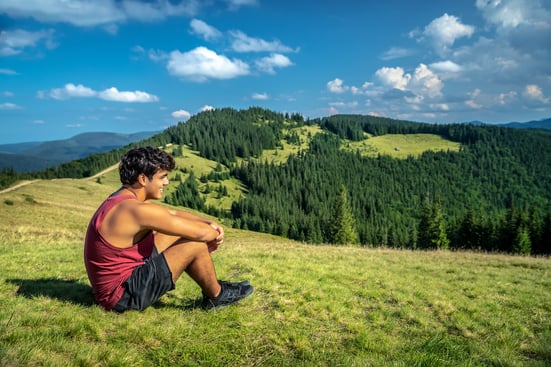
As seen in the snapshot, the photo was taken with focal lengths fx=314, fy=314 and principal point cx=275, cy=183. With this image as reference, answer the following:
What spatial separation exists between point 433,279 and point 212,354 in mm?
9520

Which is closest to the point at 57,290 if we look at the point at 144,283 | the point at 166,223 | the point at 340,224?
the point at 144,283

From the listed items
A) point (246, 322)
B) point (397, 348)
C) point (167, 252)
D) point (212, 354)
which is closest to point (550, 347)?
point (397, 348)

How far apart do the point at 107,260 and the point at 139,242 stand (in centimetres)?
54

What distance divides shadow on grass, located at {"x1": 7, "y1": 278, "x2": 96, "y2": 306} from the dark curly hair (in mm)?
2564

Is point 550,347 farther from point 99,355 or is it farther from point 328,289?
point 99,355

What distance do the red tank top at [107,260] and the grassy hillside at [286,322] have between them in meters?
0.43

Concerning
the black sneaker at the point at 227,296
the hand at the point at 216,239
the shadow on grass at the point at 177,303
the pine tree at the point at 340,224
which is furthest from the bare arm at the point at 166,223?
the pine tree at the point at 340,224

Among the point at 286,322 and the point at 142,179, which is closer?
the point at 142,179

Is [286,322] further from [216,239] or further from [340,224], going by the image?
[340,224]

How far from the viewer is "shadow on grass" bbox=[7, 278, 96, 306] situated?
6.26 metres

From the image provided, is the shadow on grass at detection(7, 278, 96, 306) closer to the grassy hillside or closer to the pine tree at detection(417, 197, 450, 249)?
the grassy hillside

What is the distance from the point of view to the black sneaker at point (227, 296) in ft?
19.7

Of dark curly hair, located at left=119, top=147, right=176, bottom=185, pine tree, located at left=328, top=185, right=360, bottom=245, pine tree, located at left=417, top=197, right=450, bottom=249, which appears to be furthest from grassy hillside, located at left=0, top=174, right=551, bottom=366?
pine tree, located at left=417, top=197, right=450, bottom=249

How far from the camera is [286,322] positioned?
5.99 metres
